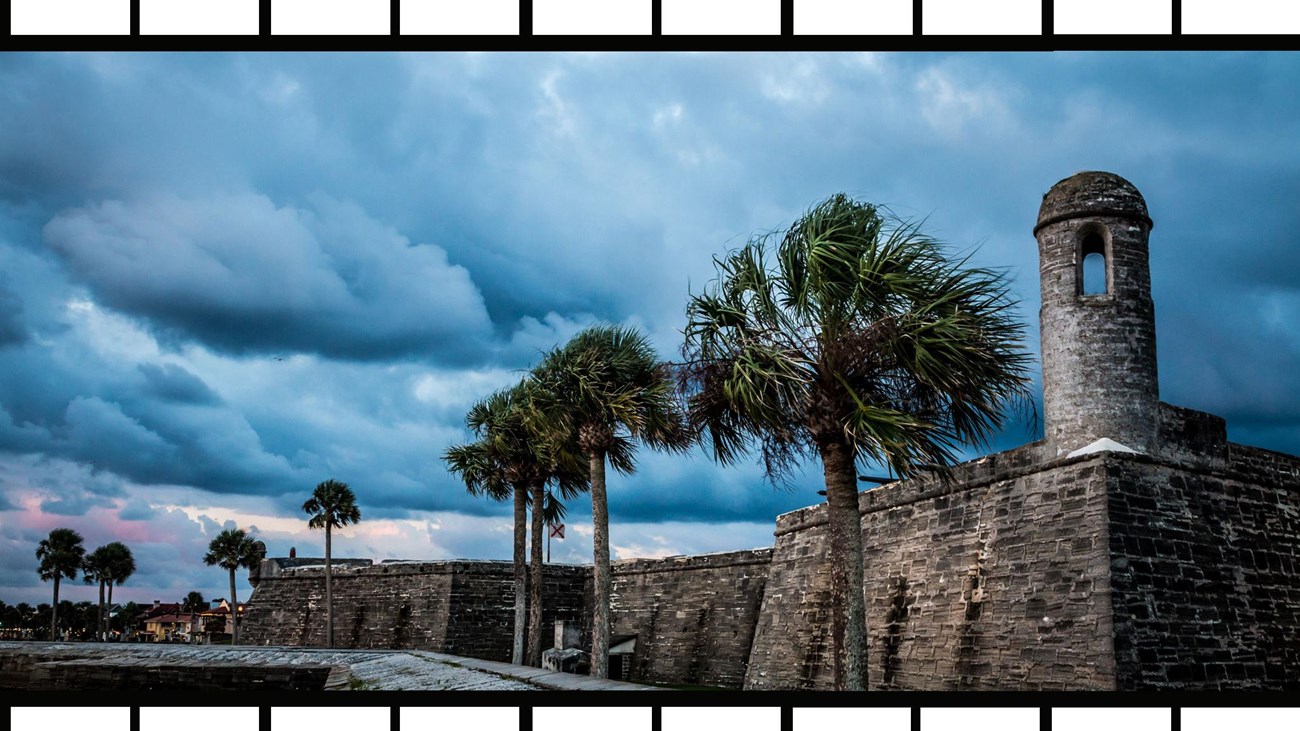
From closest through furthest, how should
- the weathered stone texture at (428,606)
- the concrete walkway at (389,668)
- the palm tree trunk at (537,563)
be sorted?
the concrete walkway at (389,668) → the palm tree trunk at (537,563) → the weathered stone texture at (428,606)

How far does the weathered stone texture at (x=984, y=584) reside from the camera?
14781mm

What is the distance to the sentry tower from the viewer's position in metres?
15.6

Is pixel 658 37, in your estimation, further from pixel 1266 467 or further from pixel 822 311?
pixel 1266 467

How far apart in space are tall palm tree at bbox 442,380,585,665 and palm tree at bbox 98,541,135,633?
130 feet

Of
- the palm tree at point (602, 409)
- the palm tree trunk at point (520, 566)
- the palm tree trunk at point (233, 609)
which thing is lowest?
the palm tree trunk at point (233, 609)

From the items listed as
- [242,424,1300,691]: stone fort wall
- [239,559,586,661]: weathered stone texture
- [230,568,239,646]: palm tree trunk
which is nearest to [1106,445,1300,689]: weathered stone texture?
[242,424,1300,691]: stone fort wall

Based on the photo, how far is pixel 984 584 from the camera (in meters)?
16.7

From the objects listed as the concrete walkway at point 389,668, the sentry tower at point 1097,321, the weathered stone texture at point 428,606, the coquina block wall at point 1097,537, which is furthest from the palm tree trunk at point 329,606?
the sentry tower at point 1097,321

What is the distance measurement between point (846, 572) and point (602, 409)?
9.77 metres

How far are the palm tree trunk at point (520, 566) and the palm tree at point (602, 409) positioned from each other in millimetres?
6740

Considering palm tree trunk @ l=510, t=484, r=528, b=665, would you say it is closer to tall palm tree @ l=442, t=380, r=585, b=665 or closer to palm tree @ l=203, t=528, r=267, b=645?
tall palm tree @ l=442, t=380, r=585, b=665

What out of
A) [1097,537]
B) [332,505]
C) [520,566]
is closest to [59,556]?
[332,505]

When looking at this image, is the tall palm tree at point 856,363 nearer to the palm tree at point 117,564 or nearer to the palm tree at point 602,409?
the palm tree at point 602,409

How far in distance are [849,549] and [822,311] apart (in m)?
3.00
